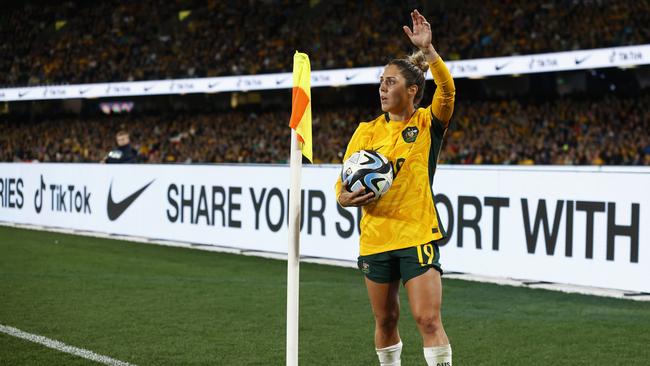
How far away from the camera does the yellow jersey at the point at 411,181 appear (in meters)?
4.15

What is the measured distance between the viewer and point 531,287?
9891 millimetres

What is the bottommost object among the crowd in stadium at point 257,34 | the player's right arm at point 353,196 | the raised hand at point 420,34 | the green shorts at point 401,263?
the green shorts at point 401,263

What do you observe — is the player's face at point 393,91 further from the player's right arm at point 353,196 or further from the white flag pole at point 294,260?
the white flag pole at point 294,260

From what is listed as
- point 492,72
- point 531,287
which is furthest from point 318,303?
point 492,72

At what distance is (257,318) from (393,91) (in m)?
4.04

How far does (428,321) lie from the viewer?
4.10 m

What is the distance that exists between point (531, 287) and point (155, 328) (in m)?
4.44

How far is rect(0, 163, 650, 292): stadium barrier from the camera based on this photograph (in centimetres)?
939

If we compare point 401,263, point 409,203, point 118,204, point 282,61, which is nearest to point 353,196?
point 409,203

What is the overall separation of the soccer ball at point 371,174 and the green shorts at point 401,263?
0.95 feet

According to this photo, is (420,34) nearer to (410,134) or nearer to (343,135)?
(410,134)

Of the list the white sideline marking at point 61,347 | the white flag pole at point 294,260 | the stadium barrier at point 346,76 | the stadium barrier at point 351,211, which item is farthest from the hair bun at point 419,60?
the stadium barrier at point 346,76

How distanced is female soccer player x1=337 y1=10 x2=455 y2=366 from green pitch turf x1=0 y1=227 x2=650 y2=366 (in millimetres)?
1980

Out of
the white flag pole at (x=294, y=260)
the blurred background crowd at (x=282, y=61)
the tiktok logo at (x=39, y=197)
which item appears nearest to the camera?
the white flag pole at (x=294, y=260)
